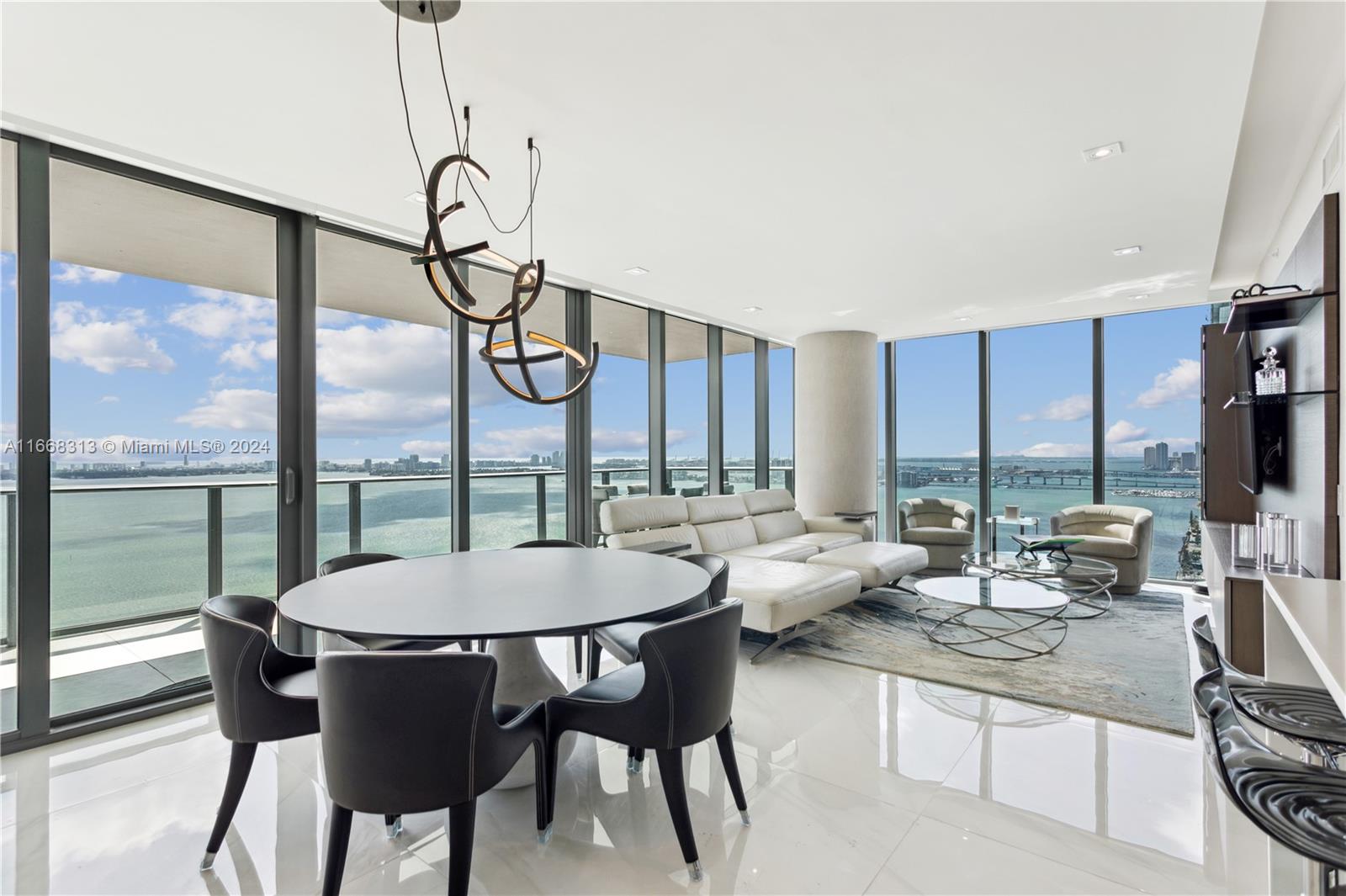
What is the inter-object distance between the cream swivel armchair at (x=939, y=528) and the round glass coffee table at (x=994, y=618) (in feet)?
4.56

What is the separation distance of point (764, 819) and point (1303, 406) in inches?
132

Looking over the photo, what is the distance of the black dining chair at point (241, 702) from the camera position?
74.5 inches

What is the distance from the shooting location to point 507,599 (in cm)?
211

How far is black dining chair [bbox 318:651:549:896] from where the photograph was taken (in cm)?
158

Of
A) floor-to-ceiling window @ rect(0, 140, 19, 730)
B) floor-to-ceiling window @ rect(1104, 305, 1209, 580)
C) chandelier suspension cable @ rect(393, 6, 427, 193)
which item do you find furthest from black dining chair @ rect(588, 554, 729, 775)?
floor-to-ceiling window @ rect(1104, 305, 1209, 580)

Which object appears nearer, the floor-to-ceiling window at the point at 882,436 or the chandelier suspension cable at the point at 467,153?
the chandelier suspension cable at the point at 467,153

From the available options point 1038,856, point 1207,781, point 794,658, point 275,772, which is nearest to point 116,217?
point 275,772

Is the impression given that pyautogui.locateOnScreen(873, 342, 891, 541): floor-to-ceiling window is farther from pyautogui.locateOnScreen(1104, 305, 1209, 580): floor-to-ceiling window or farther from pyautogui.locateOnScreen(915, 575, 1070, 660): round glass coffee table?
pyautogui.locateOnScreen(915, 575, 1070, 660): round glass coffee table

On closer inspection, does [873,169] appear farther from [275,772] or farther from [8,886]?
[8,886]

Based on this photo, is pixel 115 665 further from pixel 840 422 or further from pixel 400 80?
pixel 840 422

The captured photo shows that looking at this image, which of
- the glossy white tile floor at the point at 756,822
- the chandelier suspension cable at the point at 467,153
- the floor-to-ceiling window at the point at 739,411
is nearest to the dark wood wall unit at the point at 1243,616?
the glossy white tile floor at the point at 756,822

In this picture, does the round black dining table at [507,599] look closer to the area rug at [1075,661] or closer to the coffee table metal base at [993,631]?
the area rug at [1075,661]

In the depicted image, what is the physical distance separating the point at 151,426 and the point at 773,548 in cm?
443

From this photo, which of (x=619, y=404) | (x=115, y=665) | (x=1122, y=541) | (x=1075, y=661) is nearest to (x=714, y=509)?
(x=619, y=404)
